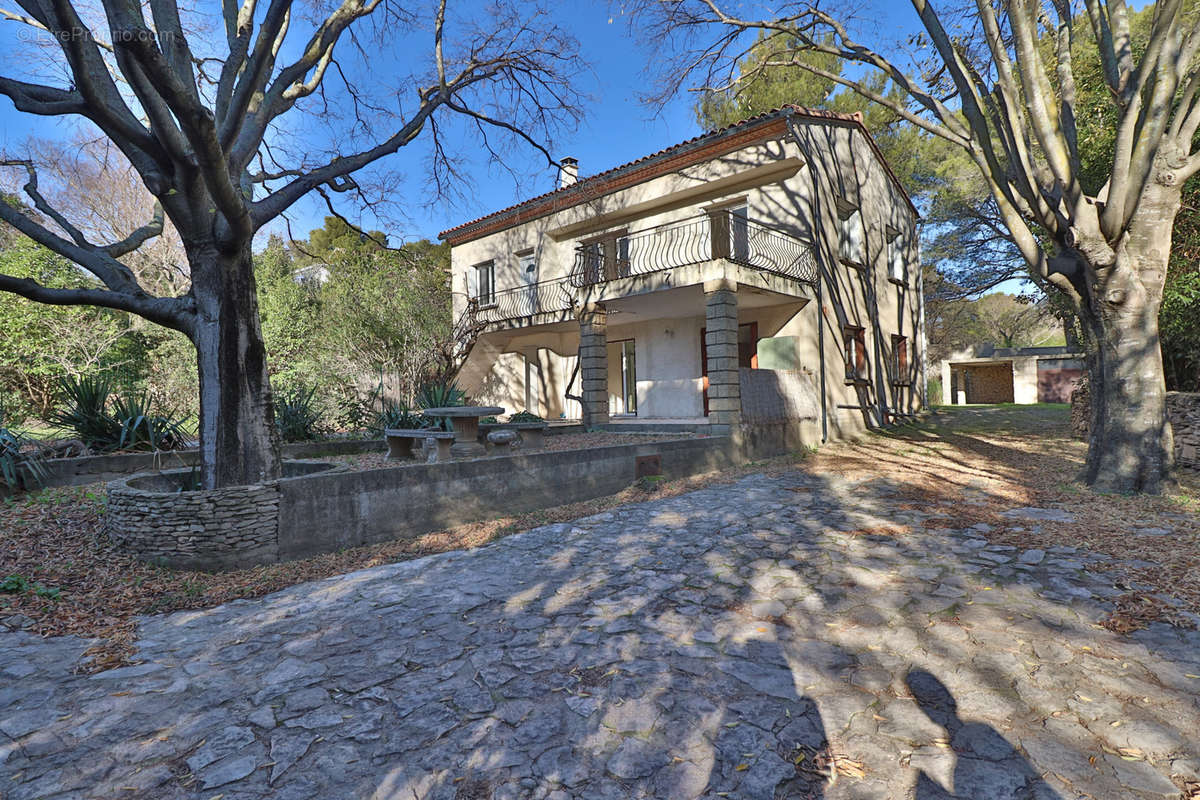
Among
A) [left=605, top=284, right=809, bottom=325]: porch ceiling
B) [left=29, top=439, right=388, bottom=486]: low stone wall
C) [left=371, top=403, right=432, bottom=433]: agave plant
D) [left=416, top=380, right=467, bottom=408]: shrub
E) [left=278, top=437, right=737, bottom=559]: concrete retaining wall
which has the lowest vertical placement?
[left=278, top=437, right=737, bottom=559]: concrete retaining wall

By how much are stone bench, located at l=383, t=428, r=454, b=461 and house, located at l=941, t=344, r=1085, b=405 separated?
2832cm

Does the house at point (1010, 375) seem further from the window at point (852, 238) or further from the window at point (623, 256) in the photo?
the window at point (623, 256)

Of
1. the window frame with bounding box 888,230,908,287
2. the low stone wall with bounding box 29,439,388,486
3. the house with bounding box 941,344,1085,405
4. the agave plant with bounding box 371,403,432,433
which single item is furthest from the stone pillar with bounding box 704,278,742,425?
the house with bounding box 941,344,1085,405

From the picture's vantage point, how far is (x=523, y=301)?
15.8m

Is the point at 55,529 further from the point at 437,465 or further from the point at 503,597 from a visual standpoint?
the point at 503,597

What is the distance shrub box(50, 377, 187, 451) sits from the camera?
7.11 metres

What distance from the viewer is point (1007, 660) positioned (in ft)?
8.56

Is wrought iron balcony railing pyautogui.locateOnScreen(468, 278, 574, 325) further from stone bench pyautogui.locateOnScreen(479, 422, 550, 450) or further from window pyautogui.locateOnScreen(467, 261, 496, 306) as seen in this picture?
stone bench pyautogui.locateOnScreen(479, 422, 550, 450)

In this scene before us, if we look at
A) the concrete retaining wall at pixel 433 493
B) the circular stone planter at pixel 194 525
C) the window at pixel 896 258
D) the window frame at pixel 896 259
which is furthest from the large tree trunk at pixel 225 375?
the window at pixel 896 258

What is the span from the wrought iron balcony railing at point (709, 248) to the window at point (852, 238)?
1.91m

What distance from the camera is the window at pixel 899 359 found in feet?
50.2

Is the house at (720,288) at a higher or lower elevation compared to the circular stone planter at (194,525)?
higher

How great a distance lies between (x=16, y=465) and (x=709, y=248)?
11385 mm

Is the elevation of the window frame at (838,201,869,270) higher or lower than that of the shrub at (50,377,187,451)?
higher
